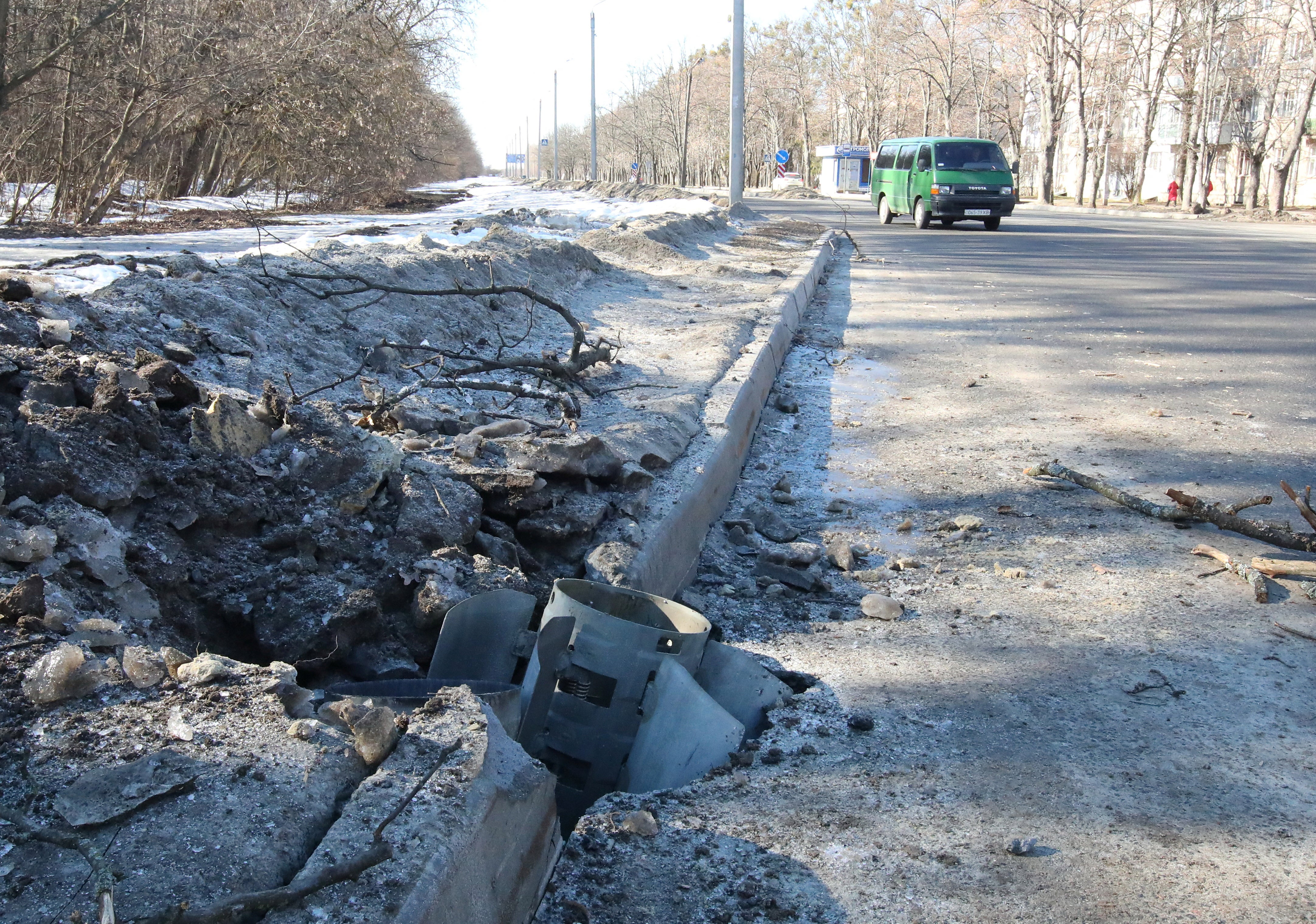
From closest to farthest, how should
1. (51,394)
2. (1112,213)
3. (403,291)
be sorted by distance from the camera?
(51,394), (403,291), (1112,213)

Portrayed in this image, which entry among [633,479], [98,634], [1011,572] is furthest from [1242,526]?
[98,634]

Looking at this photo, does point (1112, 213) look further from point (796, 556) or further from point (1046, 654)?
point (1046, 654)

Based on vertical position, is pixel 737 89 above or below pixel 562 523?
above

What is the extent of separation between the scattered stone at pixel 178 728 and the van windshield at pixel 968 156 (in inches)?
870

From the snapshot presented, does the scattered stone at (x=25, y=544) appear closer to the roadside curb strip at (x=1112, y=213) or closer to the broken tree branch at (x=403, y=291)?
the broken tree branch at (x=403, y=291)

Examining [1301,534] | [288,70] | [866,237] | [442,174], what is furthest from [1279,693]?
[442,174]

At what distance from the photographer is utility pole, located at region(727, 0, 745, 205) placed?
23047mm

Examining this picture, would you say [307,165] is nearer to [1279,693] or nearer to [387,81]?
[387,81]

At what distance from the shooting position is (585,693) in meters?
2.50

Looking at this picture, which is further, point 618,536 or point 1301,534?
point 1301,534

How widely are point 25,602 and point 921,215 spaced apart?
75.1ft

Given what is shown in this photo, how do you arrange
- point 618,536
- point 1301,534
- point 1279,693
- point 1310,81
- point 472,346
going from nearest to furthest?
1. point 1279,693
2. point 618,536
3. point 1301,534
4. point 472,346
5. point 1310,81

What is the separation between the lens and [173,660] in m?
2.04

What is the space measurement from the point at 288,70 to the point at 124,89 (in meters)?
4.22
